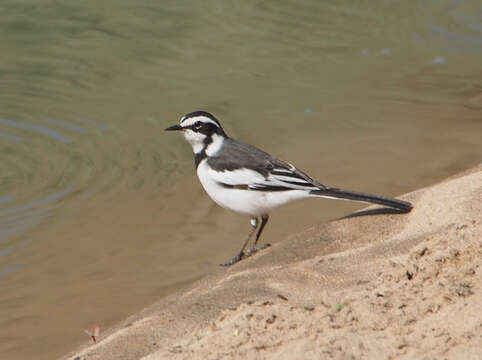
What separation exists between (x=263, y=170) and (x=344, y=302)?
293cm

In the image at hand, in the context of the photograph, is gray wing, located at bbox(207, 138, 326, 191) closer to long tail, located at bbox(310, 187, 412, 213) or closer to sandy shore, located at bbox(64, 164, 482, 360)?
long tail, located at bbox(310, 187, 412, 213)

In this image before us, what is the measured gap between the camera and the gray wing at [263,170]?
6.98m

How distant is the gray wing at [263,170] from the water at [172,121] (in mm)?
1128

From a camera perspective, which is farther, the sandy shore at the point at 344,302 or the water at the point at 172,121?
the water at the point at 172,121

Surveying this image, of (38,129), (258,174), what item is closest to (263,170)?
(258,174)

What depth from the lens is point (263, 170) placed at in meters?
7.11

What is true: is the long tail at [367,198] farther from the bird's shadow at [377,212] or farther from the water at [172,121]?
the water at [172,121]

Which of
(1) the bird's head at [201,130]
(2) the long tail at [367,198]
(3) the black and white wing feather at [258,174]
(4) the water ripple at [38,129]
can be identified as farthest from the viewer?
(4) the water ripple at [38,129]

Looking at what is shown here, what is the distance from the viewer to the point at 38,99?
473 inches

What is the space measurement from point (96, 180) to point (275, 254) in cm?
414

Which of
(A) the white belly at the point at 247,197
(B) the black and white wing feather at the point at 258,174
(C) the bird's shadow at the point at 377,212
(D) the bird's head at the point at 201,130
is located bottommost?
(C) the bird's shadow at the point at 377,212

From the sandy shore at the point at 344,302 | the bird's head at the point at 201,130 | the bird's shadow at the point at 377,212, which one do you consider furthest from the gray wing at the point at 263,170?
the sandy shore at the point at 344,302

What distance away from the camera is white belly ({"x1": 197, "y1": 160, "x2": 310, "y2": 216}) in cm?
709

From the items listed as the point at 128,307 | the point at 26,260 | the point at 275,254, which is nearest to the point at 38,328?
the point at 128,307
